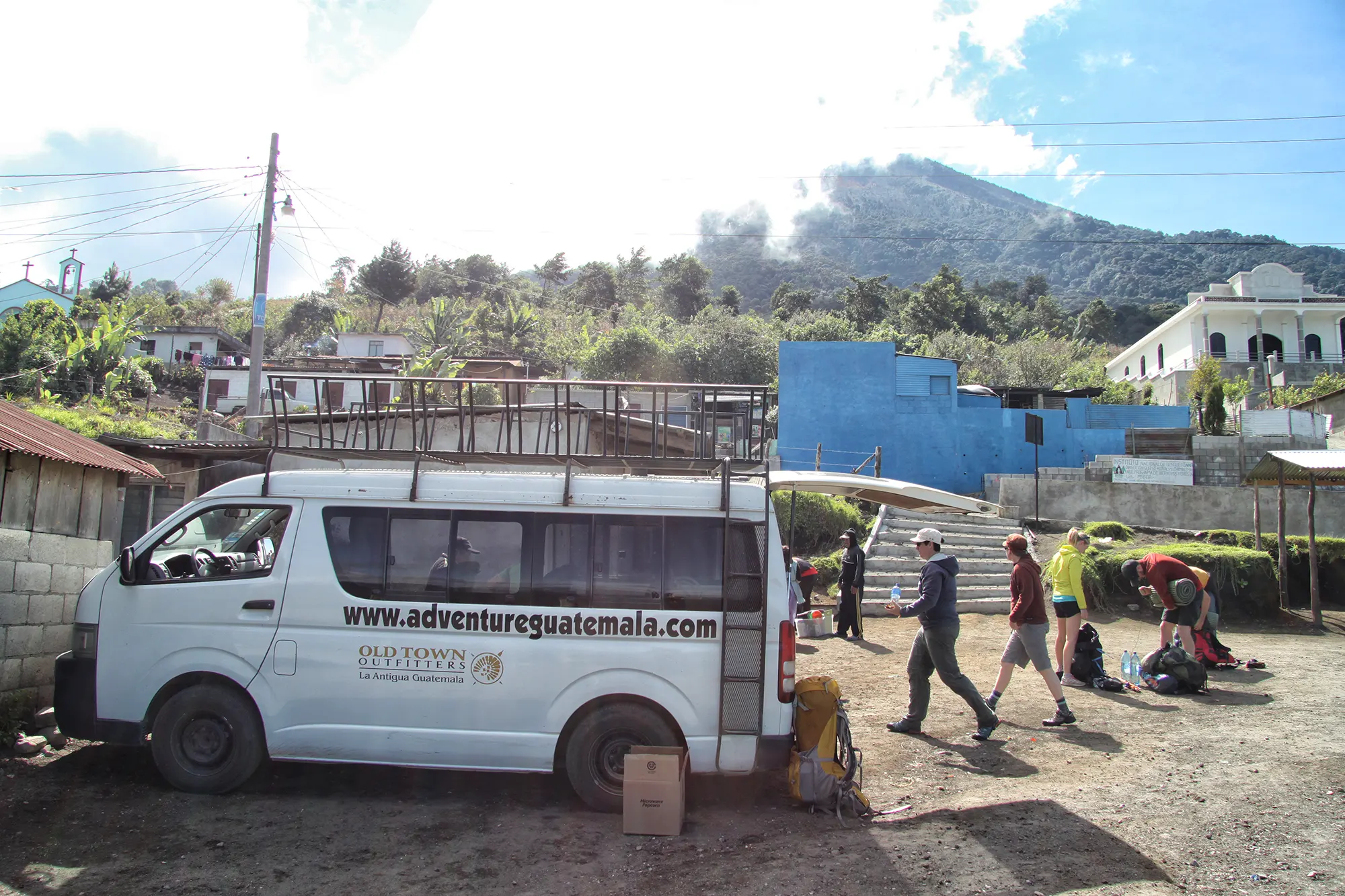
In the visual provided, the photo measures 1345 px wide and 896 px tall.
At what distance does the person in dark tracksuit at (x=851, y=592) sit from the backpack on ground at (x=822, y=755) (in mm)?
6715

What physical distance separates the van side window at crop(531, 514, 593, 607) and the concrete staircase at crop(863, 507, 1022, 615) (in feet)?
30.6

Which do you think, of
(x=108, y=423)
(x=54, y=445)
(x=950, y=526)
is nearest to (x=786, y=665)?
(x=54, y=445)

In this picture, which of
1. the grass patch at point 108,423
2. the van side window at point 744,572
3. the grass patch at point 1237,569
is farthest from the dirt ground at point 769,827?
the grass patch at point 108,423

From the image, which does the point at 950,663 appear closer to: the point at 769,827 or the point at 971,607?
the point at 769,827

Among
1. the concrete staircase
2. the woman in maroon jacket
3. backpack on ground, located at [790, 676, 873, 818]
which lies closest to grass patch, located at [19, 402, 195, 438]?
the concrete staircase

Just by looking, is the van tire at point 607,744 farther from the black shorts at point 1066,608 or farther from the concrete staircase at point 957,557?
the concrete staircase at point 957,557

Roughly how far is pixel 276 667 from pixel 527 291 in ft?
232

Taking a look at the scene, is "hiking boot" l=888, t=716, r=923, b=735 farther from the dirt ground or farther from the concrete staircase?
the concrete staircase

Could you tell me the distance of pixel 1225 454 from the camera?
2522cm

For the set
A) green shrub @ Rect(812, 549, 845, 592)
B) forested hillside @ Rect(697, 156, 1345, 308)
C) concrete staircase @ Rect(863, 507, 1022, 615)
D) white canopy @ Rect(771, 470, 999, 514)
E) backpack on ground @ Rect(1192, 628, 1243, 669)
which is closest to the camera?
white canopy @ Rect(771, 470, 999, 514)

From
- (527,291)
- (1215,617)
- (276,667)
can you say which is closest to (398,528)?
(276,667)

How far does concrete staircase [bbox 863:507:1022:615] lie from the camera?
14992 millimetres

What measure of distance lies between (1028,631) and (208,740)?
6.49 m

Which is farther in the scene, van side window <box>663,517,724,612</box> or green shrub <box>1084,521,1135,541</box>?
green shrub <box>1084,521,1135,541</box>
